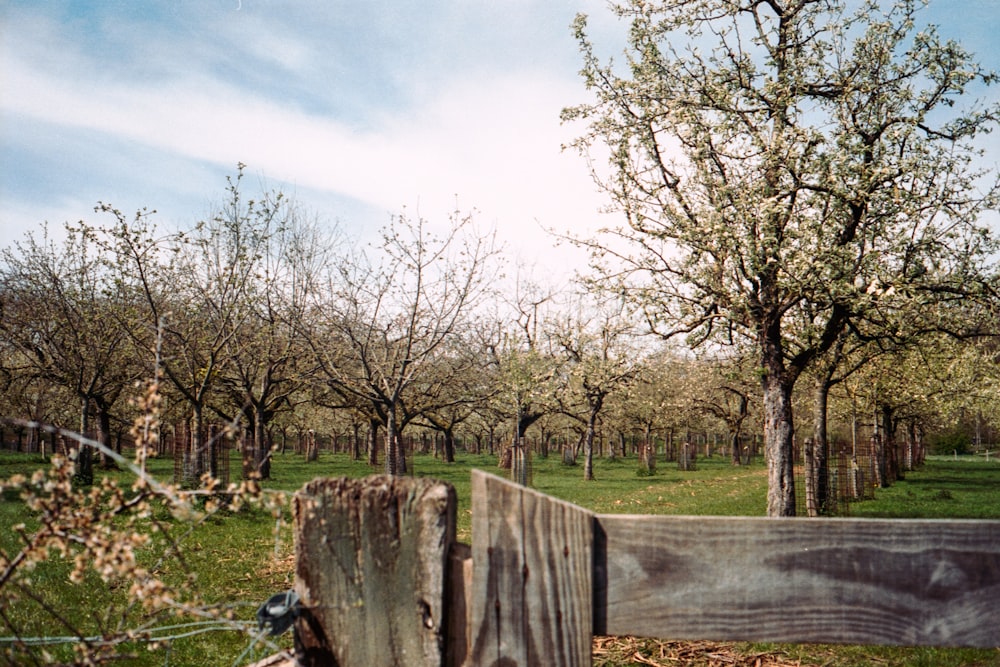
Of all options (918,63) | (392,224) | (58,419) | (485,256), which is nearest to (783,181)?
(918,63)

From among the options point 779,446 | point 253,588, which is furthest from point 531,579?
point 779,446

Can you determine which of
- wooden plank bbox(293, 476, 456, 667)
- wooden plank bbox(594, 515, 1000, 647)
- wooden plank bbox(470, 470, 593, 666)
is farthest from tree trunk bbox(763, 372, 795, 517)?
wooden plank bbox(293, 476, 456, 667)

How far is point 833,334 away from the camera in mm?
15828

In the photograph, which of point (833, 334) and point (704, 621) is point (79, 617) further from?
point (833, 334)

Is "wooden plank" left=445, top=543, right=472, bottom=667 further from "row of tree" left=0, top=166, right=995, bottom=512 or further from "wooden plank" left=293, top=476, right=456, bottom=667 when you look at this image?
"row of tree" left=0, top=166, right=995, bottom=512

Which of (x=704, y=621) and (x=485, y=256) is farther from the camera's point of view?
(x=485, y=256)

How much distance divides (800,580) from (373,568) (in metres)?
1.07

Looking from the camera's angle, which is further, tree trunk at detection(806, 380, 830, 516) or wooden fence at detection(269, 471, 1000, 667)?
tree trunk at detection(806, 380, 830, 516)

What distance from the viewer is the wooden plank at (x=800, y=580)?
68.2 inches

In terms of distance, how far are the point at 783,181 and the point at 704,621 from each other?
49.1ft

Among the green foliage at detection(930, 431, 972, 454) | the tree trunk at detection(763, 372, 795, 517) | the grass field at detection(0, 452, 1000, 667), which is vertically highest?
the tree trunk at detection(763, 372, 795, 517)

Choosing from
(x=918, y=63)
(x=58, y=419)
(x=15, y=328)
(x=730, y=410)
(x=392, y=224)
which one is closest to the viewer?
(x=918, y=63)

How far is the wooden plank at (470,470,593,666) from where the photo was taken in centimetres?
172

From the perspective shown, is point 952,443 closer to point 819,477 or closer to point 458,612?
point 819,477
